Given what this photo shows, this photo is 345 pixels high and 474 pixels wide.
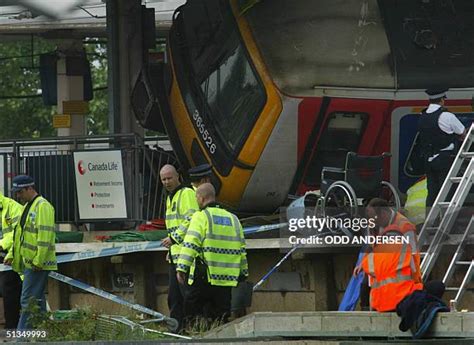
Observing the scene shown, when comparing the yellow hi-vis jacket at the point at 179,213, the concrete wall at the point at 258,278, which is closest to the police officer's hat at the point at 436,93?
the concrete wall at the point at 258,278

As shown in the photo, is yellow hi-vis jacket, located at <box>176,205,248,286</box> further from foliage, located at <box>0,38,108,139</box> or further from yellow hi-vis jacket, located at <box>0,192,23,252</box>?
foliage, located at <box>0,38,108,139</box>

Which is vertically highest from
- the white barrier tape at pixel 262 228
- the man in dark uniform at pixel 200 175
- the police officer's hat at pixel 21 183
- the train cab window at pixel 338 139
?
the train cab window at pixel 338 139

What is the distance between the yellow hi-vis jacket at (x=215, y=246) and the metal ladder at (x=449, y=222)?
71.3 inches

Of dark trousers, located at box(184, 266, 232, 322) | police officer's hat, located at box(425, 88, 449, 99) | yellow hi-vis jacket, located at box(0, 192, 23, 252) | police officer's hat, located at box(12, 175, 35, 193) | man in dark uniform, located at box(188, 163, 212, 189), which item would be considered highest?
police officer's hat, located at box(425, 88, 449, 99)

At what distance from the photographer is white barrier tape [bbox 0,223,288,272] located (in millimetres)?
16906

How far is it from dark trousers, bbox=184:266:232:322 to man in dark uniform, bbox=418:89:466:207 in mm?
2681

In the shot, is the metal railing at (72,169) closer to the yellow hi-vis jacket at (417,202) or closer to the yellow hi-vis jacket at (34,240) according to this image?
the yellow hi-vis jacket at (34,240)

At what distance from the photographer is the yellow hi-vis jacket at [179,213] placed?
599 inches

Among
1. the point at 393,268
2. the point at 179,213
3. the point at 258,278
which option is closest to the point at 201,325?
the point at 179,213

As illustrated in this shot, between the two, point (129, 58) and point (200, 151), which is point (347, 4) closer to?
point (200, 151)

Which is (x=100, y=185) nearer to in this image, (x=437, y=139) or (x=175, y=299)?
(x=175, y=299)

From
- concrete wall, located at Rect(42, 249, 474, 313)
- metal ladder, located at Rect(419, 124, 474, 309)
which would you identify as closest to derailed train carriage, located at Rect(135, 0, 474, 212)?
concrete wall, located at Rect(42, 249, 474, 313)

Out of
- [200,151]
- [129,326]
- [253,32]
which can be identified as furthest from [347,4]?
[129,326]

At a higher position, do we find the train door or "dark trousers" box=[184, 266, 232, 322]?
the train door
